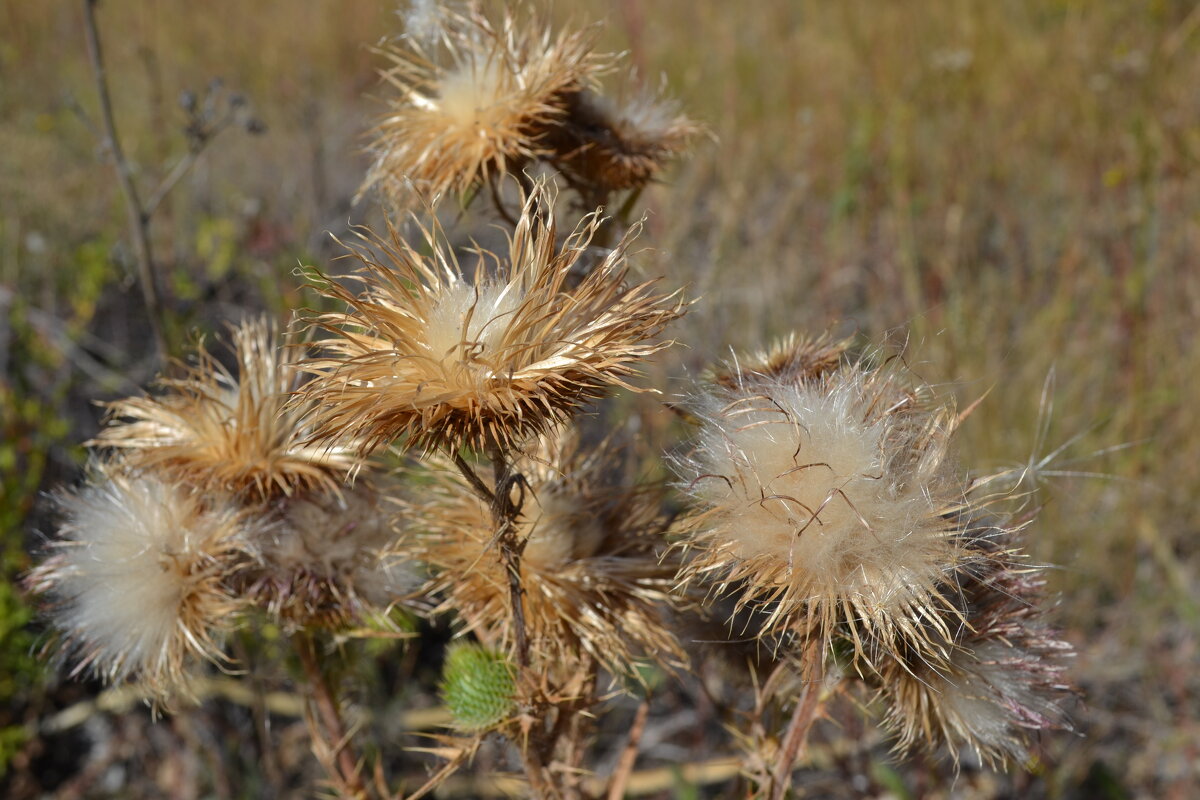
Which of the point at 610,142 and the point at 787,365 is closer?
the point at 787,365

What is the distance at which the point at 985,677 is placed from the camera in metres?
1.23

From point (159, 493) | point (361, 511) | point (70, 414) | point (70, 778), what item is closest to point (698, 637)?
point (361, 511)

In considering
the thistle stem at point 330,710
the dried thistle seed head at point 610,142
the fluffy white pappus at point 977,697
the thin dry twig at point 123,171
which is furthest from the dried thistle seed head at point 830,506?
the thin dry twig at point 123,171

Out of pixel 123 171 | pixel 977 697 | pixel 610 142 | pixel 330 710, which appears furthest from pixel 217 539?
pixel 977 697

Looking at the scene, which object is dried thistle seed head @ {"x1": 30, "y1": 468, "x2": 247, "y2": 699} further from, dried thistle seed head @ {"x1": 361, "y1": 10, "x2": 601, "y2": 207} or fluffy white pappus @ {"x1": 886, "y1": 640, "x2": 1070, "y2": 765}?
fluffy white pappus @ {"x1": 886, "y1": 640, "x2": 1070, "y2": 765}

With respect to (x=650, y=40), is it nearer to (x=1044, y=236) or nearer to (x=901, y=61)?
(x=901, y=61)

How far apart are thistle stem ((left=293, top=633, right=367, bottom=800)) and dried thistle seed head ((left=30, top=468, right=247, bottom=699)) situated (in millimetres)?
131

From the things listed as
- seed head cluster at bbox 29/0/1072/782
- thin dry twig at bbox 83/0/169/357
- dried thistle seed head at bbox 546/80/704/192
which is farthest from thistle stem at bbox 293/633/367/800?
dried thistle seed head at bbox 546/80/704/192

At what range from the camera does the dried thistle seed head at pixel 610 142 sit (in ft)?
4.79

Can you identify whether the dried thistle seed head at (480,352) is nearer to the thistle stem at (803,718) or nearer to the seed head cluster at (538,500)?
the seed head cluster at (538,500)

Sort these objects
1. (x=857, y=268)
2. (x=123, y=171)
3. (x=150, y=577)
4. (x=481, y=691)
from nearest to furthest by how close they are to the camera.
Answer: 1. (x=481, y=691)
2. (x=150, y=577)
3. (x=123, y=171)
4. (x=857, y=268)

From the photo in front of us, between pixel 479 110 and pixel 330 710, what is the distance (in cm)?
102

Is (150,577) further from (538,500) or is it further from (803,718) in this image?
(803,718)

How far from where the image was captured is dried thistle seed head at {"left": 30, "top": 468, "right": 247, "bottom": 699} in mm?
1362
